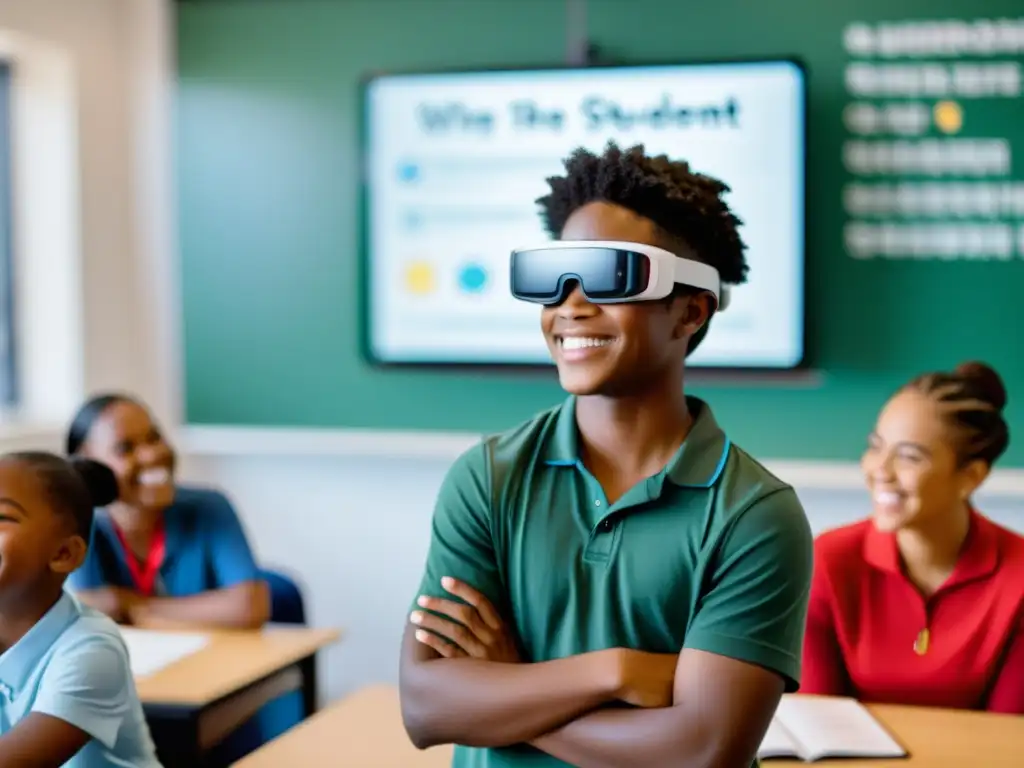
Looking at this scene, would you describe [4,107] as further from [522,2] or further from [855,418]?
[855,418]

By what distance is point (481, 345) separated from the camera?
408cm

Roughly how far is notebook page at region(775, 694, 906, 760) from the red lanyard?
1575mm

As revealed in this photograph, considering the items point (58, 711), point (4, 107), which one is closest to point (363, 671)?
point (4, 107)

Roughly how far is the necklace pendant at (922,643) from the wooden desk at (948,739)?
0.47ft

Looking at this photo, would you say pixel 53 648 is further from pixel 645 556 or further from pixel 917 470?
pixel 917 470

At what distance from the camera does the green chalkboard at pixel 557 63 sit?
12.0ft

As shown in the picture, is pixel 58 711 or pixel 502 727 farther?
pixel 58 711

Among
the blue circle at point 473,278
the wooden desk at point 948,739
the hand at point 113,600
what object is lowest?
the wooden desk at point 948,739

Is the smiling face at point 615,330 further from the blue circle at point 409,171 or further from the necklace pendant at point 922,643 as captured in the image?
the blue circle at point 409,171

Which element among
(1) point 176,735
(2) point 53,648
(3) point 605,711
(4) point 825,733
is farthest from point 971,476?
(2) point 53,648

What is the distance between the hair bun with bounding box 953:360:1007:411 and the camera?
268 centimetres

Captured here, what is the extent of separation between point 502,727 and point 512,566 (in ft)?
0.66

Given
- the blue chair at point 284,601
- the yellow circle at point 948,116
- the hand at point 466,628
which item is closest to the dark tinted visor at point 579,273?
the hand at point 466,628

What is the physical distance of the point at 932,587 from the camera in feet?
8.04
